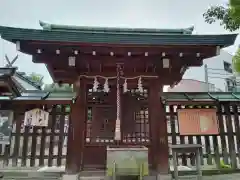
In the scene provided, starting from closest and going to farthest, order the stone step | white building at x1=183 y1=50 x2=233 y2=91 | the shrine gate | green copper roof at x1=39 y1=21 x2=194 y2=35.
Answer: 1. the shrine gate
2. the stone step
3. green copper roof at x1=39 y1=21 x2=194 y2=35
4. white building at x1=183 y1=50 x2=233 y2=91

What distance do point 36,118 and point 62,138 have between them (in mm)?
992

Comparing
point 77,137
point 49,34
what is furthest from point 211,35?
point 77,137

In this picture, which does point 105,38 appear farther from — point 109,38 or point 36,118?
point 36,118

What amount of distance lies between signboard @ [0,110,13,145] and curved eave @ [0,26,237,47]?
250 centimetres

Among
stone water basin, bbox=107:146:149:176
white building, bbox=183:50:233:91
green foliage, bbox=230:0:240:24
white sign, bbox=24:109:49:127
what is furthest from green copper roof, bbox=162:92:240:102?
white building, bbox=183:50:233:91

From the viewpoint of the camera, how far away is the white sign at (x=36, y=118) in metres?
5.86

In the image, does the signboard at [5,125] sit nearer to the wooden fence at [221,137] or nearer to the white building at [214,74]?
the wooden fence at [221,137]

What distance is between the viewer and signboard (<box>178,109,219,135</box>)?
599 cm

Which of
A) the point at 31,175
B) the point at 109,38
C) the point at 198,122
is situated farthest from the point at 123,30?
the point at 31,175

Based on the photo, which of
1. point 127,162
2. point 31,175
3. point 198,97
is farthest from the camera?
point 198,97

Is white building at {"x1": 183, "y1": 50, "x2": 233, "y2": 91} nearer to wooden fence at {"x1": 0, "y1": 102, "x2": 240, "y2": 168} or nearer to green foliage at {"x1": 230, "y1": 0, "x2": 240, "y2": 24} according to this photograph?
wooden fence at {"x1": 0, "y1": 102, "x2": 240, "y2": 168}

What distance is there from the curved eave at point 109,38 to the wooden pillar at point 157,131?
134cm

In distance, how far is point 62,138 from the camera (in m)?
5.94

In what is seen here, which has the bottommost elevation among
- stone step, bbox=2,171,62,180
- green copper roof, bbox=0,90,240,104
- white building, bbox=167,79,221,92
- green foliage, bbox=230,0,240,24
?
stone step, bbox=2,171,62,180
